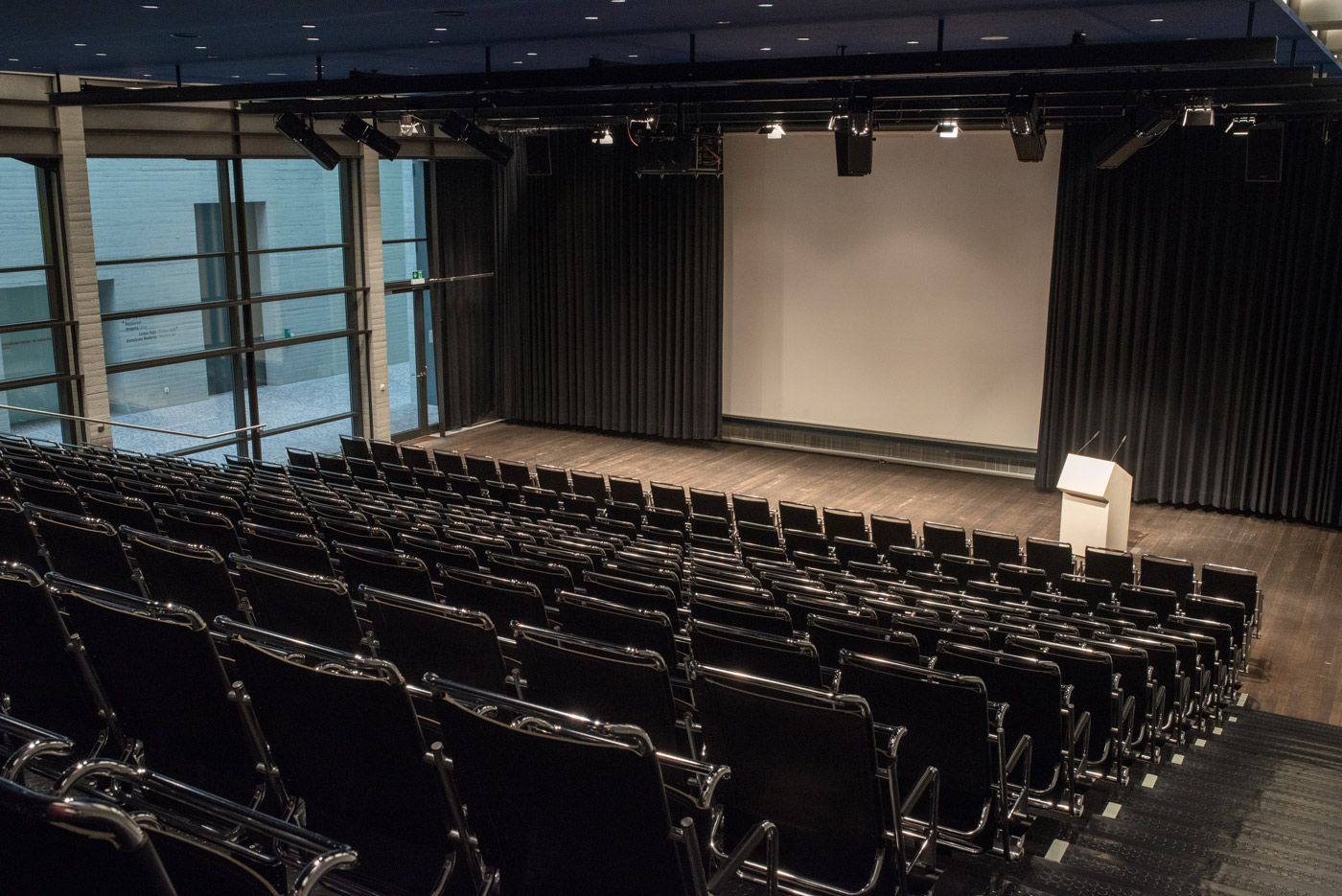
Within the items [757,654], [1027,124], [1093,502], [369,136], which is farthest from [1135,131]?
[369,136]

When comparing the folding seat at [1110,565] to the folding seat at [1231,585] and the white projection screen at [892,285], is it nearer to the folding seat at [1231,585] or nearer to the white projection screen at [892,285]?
the folding seat at [1231,585]

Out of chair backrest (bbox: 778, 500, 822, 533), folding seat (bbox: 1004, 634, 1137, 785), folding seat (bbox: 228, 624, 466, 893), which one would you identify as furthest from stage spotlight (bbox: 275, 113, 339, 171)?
folding seat (bbox: 228, 624, 466, 893)

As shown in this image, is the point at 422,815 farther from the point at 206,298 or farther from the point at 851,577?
the point at 206,298

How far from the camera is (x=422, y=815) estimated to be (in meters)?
2.67

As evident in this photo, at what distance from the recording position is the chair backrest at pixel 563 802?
2.32m

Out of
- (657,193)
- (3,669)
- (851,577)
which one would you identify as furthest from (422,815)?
(657,193)

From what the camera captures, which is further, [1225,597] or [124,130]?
[124,130]

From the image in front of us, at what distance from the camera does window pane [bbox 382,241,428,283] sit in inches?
666

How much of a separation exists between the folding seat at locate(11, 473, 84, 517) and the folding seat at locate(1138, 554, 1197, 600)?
7650mm

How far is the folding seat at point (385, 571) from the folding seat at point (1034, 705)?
7.39 ft

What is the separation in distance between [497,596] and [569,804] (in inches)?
102

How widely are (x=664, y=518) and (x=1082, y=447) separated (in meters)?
6.68

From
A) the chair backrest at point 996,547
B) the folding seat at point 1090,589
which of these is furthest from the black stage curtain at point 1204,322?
the folding seat at point 1090,589

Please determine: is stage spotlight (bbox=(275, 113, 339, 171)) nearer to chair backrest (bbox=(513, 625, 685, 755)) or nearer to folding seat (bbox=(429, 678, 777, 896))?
chair backrest (bbox=(513, 625, 685, 755))
